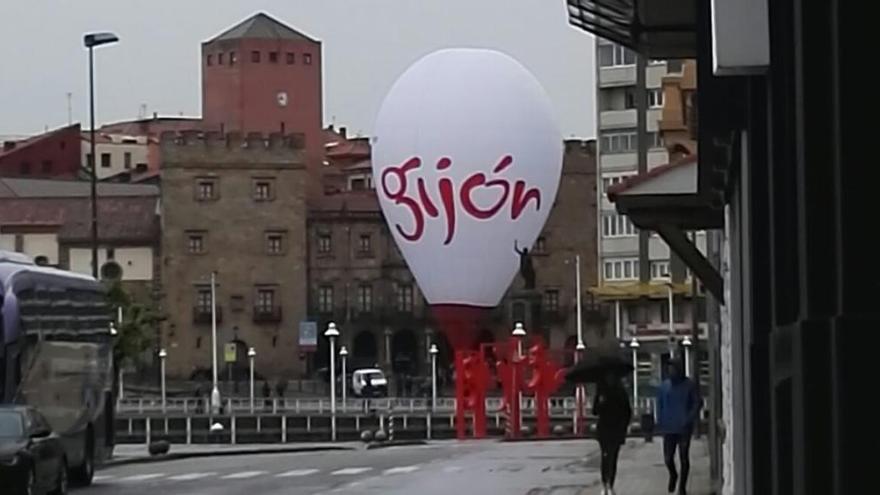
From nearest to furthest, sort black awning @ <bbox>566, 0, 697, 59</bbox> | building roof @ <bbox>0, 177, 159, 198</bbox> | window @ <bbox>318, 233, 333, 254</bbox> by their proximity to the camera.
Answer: black awning @ <bbox>566, 0, 697, 59</bbox>, window @ <bbox>318, 233, 333, 254</bbox>, building roof @ <bbox>0, 177, 159, 198</bbox>

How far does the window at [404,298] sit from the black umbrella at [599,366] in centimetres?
9626

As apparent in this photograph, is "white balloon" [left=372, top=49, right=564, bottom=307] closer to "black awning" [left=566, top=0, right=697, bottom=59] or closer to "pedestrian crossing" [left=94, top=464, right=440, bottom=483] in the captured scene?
"pedestrian crossing" [left=94, top=464, right=440, bottom=483]

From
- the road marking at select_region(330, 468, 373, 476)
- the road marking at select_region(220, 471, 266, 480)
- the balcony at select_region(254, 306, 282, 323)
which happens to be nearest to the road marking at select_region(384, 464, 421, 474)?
the road marking at select_region(330, 468, 373, 476)

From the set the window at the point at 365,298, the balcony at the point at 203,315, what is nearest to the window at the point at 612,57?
the window at the point at 365,298

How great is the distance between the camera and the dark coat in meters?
28.2

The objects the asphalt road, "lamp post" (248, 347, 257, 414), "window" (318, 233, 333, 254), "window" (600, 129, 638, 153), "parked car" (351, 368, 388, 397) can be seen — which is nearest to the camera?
the asphalt road

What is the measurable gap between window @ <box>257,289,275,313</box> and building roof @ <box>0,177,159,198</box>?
9.84 m

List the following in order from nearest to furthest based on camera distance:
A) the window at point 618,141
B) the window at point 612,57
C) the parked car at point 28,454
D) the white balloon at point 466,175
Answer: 1. the parked car at point 28,454
2. the white balloon at point 466,175
3. the window at point 612,57
4. the window at point 618,141

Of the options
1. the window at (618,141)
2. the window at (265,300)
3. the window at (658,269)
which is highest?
the window at (618,141)

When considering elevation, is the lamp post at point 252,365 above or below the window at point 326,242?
below

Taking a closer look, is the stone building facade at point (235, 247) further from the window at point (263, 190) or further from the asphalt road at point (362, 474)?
the asphalt road at point (362, 474)

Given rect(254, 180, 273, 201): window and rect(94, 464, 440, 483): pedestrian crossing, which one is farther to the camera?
rect(254, 180, 273, 201): window

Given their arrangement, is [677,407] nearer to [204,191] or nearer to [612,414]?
[612,414]

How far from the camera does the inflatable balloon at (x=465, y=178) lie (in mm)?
84375
